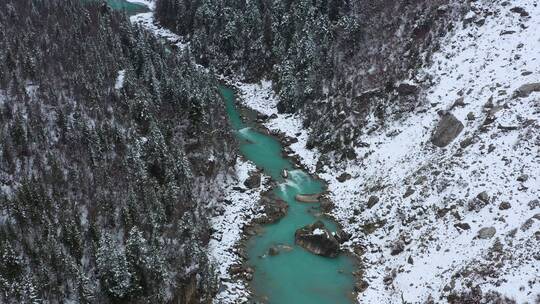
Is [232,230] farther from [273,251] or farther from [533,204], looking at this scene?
[533,204]

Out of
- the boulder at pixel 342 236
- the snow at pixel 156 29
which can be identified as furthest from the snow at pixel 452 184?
the snow at pixel 156 29

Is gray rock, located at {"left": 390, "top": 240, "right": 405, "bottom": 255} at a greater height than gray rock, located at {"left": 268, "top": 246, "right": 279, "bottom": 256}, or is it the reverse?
gray rock, located at {"left": 390, "top": 240, "right": 405, "bottom": 255}

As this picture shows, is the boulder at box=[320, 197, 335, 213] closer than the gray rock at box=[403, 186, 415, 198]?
No

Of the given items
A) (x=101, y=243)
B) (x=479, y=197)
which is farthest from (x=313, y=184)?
(x=101, y=243)

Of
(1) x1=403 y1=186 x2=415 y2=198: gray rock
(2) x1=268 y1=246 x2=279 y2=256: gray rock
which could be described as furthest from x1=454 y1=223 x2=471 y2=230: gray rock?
(2) x1=268 y1=246 x2=279 y2=256: gray rock

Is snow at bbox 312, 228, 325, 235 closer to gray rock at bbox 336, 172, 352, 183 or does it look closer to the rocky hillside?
the rocky hillside

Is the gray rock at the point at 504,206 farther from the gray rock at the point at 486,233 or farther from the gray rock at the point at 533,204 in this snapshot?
the gray rock at the point at 486,233

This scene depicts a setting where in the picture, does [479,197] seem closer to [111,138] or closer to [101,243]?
[101,243]
